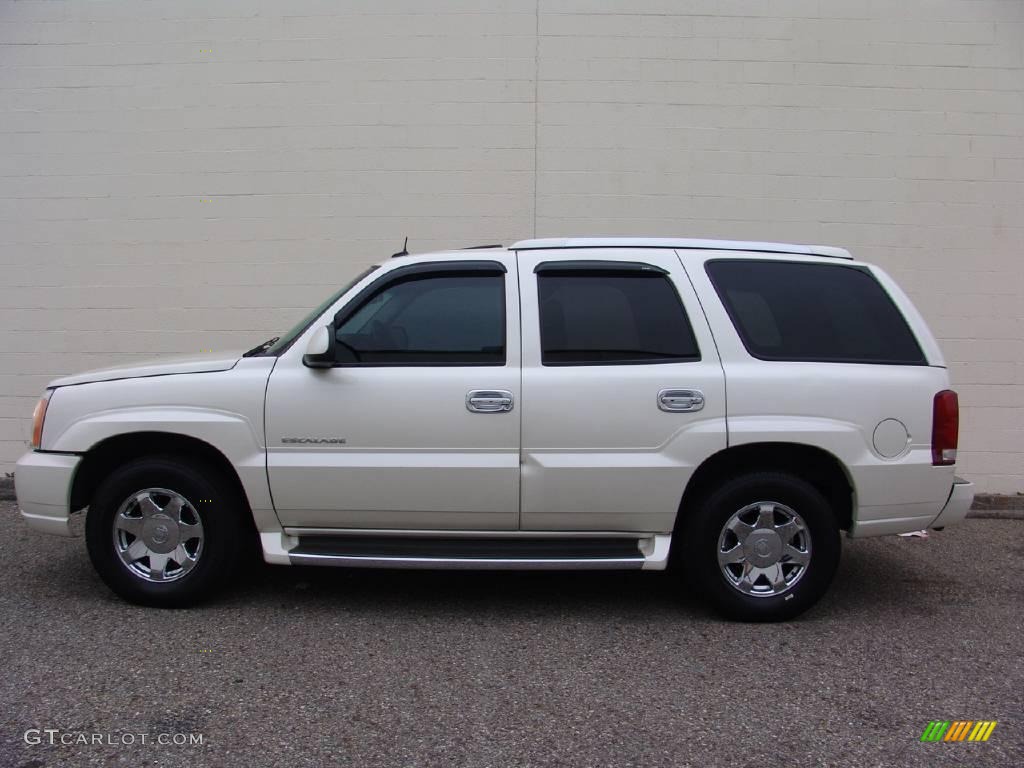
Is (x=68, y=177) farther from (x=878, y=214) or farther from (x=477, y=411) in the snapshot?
(x=878, y=214)

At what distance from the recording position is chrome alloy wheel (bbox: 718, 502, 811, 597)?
13.7ft

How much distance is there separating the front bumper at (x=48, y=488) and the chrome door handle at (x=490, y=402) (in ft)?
7.03

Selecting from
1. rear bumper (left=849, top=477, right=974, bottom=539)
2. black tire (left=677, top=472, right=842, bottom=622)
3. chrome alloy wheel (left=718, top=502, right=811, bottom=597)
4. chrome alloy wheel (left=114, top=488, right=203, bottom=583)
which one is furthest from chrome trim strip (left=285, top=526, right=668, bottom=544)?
rear bumper (left=849, top=477, right=974, bottom=539)

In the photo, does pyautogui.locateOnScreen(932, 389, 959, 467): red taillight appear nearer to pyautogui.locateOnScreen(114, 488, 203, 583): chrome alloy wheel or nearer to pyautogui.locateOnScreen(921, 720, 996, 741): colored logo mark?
pyautogui.locateOnScreen(921, 720, 996, 741): colored logo mark

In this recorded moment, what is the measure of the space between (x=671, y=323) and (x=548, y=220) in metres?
2.93

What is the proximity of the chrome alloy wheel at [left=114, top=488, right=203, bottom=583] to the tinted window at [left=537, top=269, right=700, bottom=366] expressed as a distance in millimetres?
2101

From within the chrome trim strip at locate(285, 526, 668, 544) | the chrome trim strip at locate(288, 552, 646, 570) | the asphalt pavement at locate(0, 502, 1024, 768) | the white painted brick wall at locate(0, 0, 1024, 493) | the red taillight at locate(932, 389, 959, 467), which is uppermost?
the white painted brick wall at locate(0, 0, 1024, 493)

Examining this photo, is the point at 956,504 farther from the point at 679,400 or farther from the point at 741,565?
the point at 679,400

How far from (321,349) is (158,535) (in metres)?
1.37

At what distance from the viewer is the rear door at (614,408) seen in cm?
409

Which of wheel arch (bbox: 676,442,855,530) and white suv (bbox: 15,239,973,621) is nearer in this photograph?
white suv (bbox: 15,239,973,621)

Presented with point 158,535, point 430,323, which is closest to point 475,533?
point 430,323

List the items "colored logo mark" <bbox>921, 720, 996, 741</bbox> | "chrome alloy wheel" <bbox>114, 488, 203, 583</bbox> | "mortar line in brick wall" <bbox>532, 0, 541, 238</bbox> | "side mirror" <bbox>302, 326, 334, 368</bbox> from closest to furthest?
"colored logo mark" <bbox>921, 720, 996, 741</bbox> → "side mirror" <bbox>302, 326, 334, 368</bbox> → "chrome alloy wheel" <bbox>114, 488, 203, 583</bbox> → "mortar line in brick wall" <bbox>532, 0, 541, 238</bbox>

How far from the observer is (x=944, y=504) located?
4.25m
